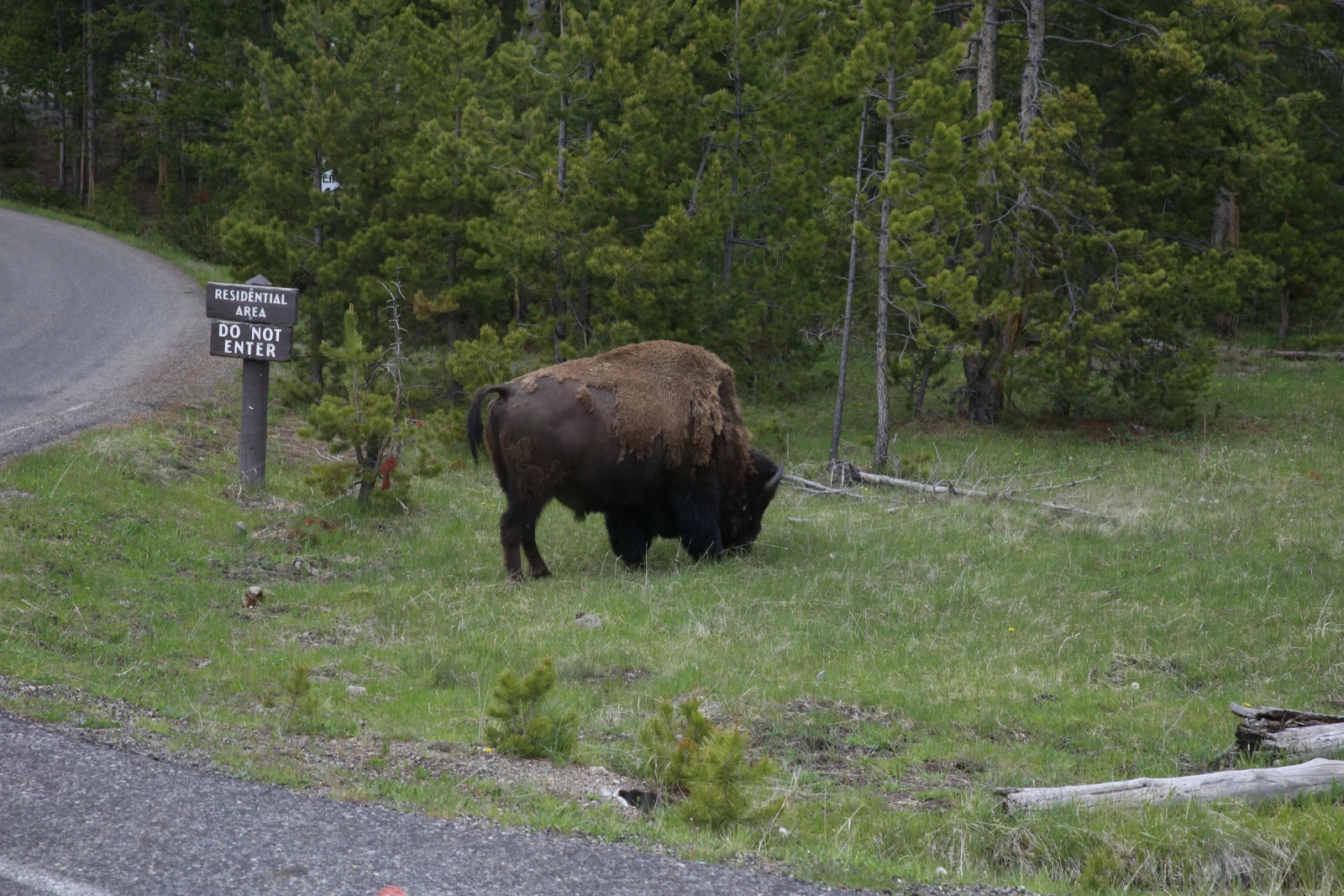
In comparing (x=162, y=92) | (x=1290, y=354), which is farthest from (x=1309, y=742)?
(x=162, y=92)

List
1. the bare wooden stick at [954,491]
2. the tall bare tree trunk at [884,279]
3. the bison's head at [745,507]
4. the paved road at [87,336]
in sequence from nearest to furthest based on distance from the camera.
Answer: the bison's head at [745,507] < the bare wooden stick at [954,491] < the paved road at [87,336] < the tall bare tree trunk at [884,279]

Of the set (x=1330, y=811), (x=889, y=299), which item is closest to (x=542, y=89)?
(x=889, y=299)

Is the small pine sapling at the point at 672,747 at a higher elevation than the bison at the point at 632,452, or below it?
below

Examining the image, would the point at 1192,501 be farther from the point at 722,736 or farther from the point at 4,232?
the point at 4,232

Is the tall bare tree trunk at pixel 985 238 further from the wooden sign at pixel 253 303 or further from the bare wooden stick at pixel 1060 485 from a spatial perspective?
the wooden sign at pixel 253 303

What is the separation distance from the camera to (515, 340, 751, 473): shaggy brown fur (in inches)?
456

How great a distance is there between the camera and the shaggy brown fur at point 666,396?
11.6 metres

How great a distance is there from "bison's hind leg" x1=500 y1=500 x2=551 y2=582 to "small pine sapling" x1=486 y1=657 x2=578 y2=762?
15.2ft

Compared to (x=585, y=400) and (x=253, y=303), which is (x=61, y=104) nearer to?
(x=253, y=303)

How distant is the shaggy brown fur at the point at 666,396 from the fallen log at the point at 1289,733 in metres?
6.13

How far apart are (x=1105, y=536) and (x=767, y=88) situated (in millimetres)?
9571

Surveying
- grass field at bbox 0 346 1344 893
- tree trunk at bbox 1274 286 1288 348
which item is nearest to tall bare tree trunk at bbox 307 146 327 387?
grass field at bbox 0 346 1344 893

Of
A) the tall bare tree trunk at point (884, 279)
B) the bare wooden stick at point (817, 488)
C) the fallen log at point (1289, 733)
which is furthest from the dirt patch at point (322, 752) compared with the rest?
the tall bare tree trunk at point (884, 279)

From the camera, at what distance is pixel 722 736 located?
18.5 ft
